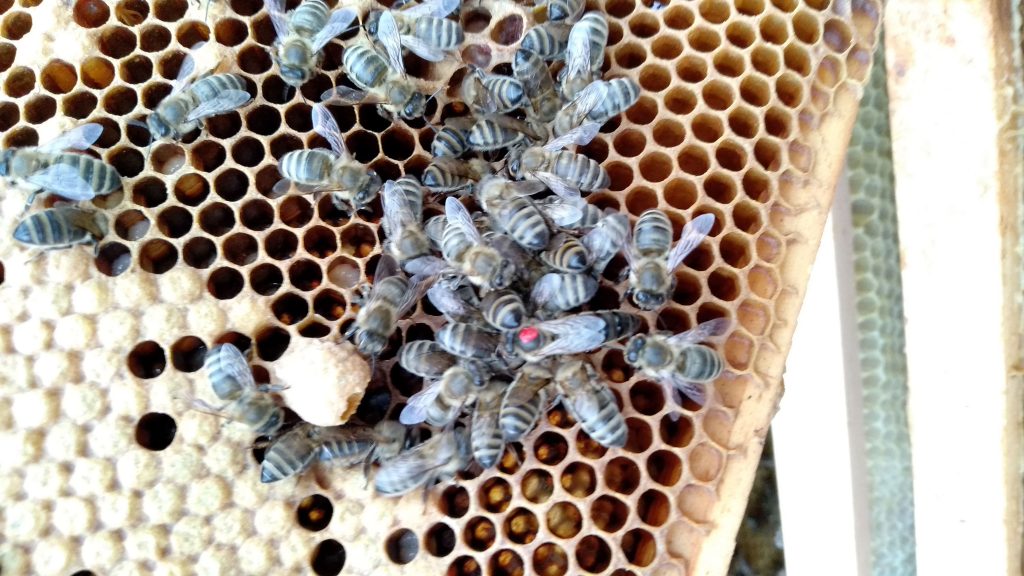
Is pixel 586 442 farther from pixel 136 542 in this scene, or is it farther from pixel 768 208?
pixel 136 542

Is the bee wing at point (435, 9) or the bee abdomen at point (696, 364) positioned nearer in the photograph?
the bee abdomen at point (696, 364)

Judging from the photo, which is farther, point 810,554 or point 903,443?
point 903,443

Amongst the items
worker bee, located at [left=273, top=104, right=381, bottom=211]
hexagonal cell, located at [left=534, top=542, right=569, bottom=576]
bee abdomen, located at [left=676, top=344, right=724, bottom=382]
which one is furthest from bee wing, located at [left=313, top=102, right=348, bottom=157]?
hexagonal cell, located at [left=534, top=542, right=569, bottom=576]

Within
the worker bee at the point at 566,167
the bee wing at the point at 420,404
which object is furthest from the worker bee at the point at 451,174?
the bee wing at the point at 420,404

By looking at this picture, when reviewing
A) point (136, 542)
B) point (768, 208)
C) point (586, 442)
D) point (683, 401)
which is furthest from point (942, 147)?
point (136, 542)

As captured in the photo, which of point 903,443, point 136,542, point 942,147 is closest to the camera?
point 136,542

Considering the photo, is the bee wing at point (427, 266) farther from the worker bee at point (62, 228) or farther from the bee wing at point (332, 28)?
the worker bee at point (62, 228)

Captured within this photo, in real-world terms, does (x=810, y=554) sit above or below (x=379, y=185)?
below
